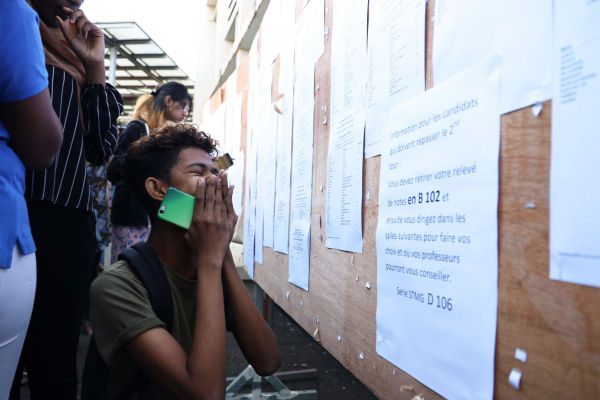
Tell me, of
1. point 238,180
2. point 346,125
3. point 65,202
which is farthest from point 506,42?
point 238,180

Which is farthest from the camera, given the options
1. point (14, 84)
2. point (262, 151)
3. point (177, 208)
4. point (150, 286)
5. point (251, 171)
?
point (251, 171)

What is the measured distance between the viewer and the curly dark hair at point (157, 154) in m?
1.43

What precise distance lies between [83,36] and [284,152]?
2.86 feet

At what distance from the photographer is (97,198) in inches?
125

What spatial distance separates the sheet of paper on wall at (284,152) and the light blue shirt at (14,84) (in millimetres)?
1060

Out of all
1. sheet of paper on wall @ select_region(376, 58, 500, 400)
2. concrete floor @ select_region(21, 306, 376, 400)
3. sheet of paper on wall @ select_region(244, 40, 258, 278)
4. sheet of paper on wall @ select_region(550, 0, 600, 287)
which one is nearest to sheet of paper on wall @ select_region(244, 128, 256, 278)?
sheet of paper on wall @ select_region(244, 40, 258, 278)

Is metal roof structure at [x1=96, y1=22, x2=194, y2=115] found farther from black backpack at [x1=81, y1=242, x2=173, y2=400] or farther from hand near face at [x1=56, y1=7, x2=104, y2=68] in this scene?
black backpack at [x1=81, y1=242, x2=173, y2=400]

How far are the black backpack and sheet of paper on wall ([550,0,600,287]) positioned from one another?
0.91 m

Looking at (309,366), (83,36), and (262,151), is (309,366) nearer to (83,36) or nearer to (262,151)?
(262,151)

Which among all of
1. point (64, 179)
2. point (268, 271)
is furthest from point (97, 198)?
point (64, 179)

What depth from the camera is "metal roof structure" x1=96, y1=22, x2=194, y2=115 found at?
303 inches

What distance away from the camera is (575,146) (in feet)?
1.70

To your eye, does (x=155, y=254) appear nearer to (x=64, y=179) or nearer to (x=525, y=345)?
(x=64, y=179)

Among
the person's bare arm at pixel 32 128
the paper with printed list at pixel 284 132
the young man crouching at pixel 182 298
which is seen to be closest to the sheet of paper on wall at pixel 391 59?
the young man crouching at pixel 182 298
